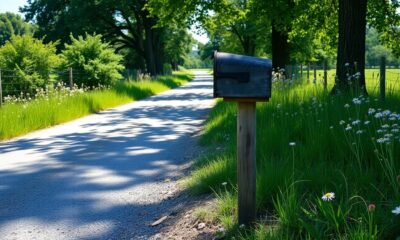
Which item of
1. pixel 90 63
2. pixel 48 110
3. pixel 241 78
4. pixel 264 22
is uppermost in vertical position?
pixel 264 22

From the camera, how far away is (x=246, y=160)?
3.67 meters

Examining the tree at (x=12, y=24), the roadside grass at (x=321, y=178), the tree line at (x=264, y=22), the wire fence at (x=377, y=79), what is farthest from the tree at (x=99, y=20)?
the tree at (x=12, y=24)

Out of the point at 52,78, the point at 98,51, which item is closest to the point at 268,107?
the point at 52,78

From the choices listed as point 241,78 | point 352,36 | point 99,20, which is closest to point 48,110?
point 352,36

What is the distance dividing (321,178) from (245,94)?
1.25 metres

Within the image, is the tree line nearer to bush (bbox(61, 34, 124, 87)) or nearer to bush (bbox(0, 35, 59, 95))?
bush (bbox(61, 34, 124, 87))

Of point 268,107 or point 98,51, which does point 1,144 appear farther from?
point 98,51

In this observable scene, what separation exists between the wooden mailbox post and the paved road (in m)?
1.20

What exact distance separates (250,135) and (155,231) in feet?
4.91

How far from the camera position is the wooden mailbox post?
11.6ft

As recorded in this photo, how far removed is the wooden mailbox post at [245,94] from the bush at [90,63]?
18.1m

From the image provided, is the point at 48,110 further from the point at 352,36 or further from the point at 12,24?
the point at 12,24

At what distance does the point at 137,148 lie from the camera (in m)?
9.16

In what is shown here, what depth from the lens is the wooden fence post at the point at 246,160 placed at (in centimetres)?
366
